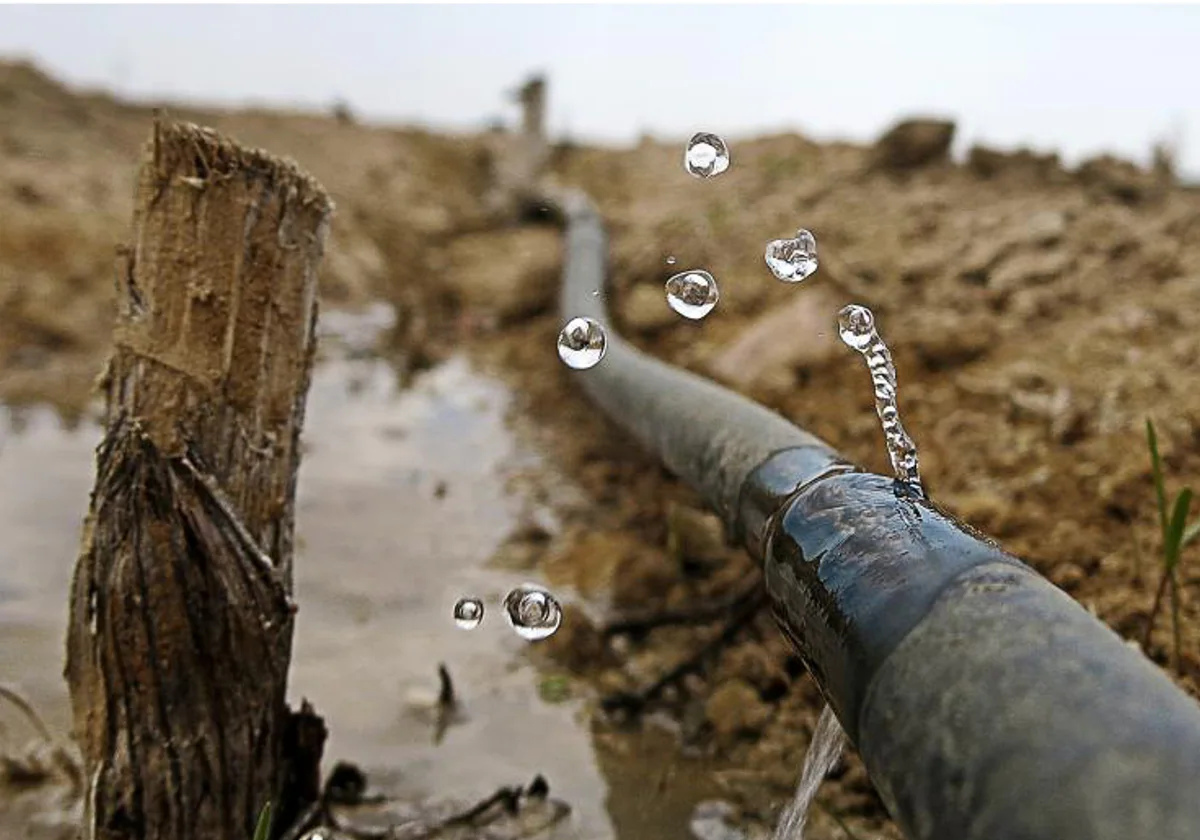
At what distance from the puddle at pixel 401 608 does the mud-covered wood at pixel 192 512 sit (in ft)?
1.83

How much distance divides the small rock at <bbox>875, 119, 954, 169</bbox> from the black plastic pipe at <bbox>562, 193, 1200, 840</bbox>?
5.69m

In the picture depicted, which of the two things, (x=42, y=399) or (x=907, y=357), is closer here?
(x=907, y=357)

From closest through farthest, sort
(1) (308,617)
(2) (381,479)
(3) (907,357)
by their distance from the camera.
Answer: (1) (308,617) → (3) (907,357) → (2) (381,479)

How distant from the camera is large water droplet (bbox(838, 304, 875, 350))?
174cm

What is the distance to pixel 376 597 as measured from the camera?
2996mm

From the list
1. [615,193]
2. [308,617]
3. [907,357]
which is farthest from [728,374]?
[615,193]

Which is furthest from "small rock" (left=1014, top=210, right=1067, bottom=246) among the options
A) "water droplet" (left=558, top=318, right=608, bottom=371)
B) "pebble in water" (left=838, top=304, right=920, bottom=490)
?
"water droplet" (left=558, top=318, right=608, bottom=371)

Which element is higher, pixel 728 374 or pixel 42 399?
pixel 728 374

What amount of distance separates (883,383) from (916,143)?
17.6ft

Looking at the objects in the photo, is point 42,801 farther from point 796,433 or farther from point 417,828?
point 796,433

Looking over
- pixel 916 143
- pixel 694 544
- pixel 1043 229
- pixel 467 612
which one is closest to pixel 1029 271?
pixel 1043 229

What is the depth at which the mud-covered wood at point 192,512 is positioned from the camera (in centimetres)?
149

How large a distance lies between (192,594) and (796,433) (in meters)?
1.05

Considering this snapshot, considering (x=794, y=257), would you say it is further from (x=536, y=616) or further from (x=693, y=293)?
(x=536, y=616)
